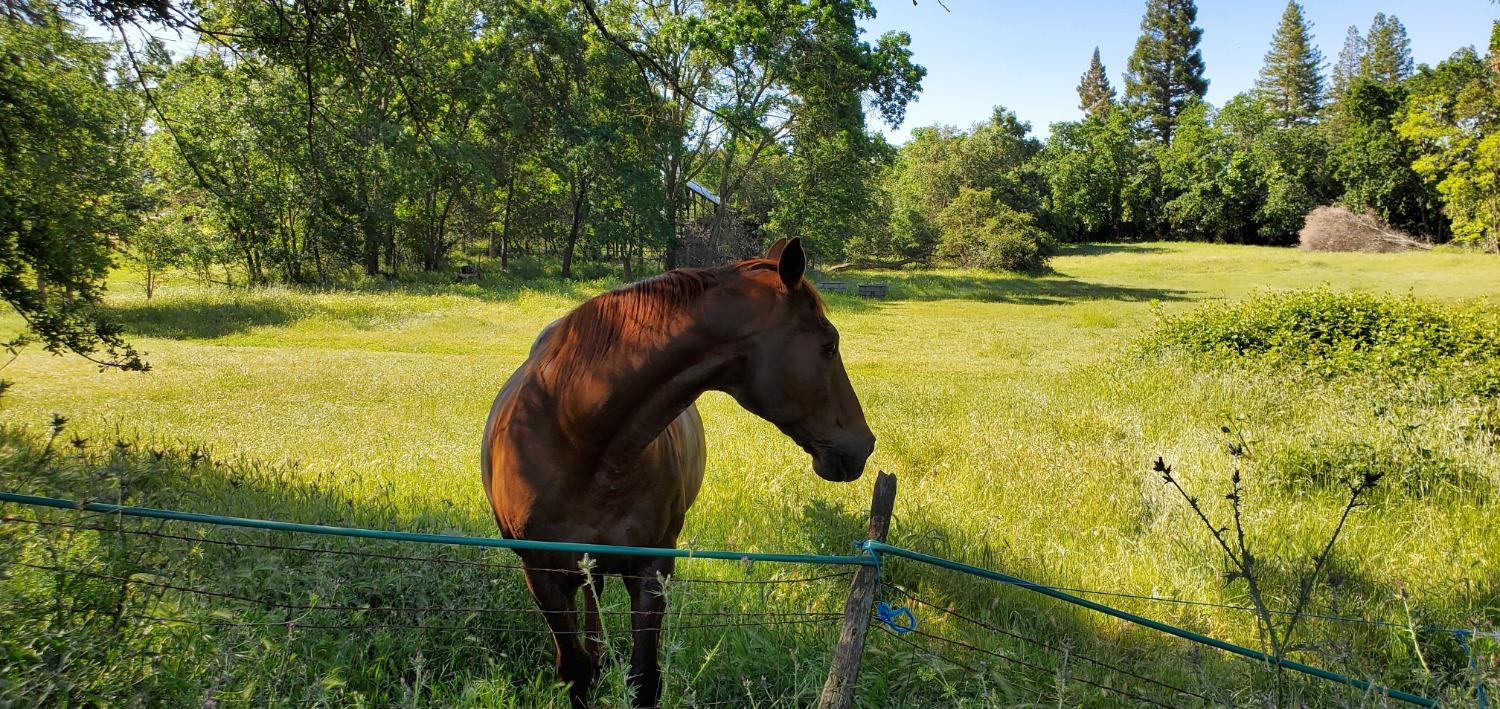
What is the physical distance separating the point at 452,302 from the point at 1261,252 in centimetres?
4618

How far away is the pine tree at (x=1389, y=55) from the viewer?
58625 millimetres

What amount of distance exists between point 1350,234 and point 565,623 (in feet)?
188

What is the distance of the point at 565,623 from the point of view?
2902 millimetres

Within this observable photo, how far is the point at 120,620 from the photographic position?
230cm

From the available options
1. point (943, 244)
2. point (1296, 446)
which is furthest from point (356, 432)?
point (943, 244)

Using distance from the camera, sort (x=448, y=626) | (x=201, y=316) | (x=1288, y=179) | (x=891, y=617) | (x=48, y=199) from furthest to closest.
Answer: (x=1288, y=179)
(x=201, y=316)
(x=48, y=199)
(x=448, y=626)
(x=891, y=617)

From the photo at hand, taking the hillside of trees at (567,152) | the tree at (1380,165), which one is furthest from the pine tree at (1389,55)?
the tree at (1380,165)

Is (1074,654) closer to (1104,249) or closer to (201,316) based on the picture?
(201,316)

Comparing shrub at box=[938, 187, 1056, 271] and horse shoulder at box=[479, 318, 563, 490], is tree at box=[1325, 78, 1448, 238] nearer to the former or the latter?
shrub at box=[938, 187, 1056, 271]

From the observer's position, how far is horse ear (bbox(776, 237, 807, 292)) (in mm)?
2309

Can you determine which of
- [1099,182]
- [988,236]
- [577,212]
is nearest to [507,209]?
[577,212]

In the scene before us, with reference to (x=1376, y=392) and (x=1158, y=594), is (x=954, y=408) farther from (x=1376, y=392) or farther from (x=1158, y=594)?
(x=1158, y=594)

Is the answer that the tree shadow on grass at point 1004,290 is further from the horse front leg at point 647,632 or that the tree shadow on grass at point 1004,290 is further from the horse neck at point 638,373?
the horse neck at point 638,373

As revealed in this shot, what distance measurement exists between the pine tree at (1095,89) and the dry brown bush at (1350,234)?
112 ft
